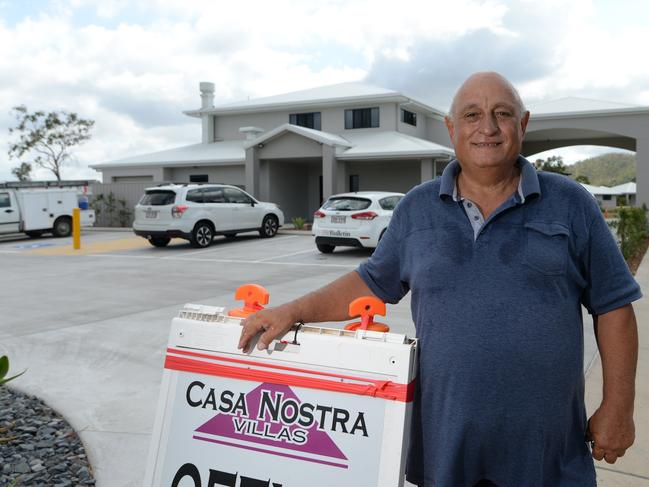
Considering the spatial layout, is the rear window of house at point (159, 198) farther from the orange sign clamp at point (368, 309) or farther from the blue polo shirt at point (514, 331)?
the blue polo shirt at point (514, 331)

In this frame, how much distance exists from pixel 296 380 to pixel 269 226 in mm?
17758

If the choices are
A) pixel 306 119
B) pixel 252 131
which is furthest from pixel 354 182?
pixel 252 131

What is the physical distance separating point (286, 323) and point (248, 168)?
2411 centimetres

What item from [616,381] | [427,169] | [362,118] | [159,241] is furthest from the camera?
[362,118]

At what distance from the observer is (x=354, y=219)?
1407 centimetres

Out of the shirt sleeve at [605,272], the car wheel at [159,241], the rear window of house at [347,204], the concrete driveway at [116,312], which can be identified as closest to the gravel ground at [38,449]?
the concrete driveway at [116,312]

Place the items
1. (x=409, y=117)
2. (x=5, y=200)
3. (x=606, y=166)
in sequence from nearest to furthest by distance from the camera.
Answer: (x=5, y=200)
(x=409, y=117)
(x=606, y=166)

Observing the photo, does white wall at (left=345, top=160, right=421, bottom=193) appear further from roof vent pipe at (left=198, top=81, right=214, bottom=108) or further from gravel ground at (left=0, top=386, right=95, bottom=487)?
gravel ground at (left=0, top=386, right=95, bottom=487)

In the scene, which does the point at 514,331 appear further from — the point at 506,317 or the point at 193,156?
the point at 193,156

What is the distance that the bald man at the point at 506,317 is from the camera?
5.63 ft

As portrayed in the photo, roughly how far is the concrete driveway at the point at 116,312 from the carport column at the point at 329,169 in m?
7.08

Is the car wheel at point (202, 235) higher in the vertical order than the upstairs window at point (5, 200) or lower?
lower

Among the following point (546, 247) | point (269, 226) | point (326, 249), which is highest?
point (546, 247)

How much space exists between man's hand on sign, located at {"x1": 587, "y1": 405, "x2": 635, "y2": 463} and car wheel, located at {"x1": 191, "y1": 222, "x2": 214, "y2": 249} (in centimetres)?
1517
